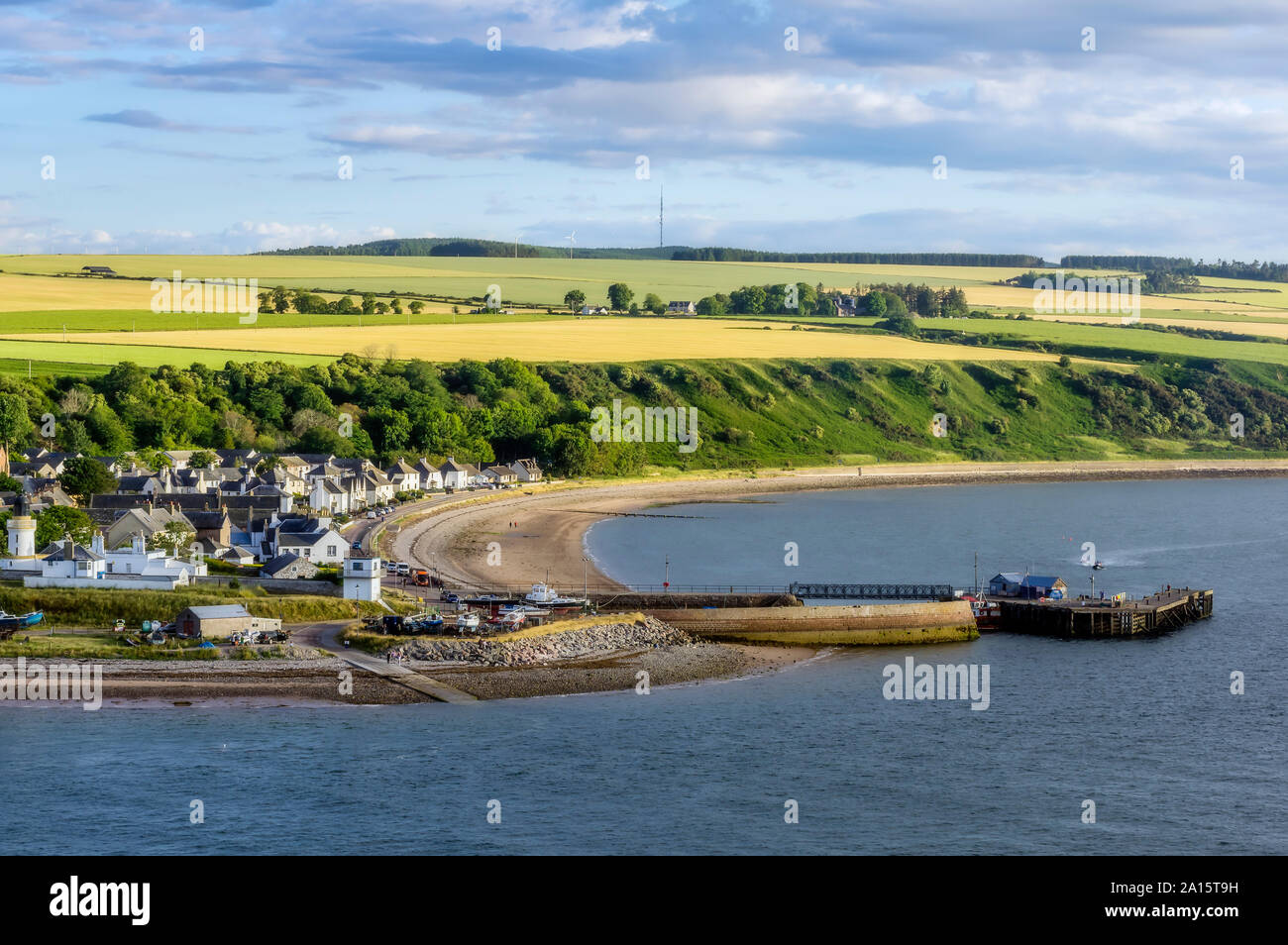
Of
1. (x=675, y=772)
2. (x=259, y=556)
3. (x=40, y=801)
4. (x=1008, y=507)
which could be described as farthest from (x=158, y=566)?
(x=1008, y=507)

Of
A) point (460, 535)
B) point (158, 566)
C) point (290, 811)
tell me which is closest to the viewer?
point (290, 811)

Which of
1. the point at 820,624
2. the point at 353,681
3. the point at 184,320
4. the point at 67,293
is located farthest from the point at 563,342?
the point at 353,681

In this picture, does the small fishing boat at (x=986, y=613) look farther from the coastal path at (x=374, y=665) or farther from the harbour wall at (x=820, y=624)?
the coastal path at (x=374, y=665)

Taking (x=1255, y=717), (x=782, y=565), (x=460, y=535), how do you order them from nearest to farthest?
(x=1255, y=717), (x=782, y=565), (x=460, y=535)

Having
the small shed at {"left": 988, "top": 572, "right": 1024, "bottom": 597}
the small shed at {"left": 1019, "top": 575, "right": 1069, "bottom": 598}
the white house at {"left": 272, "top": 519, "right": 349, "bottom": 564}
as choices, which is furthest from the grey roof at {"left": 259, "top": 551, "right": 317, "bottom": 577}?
the small shed at {"left": 1019, "top": 575, "right": 1069, "bottom": 598}

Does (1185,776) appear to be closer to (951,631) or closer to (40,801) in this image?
(951,631)

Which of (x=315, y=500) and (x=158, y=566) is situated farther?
(x=315, y=500)

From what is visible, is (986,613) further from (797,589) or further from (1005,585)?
(797,589)

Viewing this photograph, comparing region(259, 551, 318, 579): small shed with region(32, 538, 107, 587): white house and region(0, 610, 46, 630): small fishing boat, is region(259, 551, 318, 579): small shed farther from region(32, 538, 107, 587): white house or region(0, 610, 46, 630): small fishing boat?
region(0, 610, 46, 630): small fishing boat
